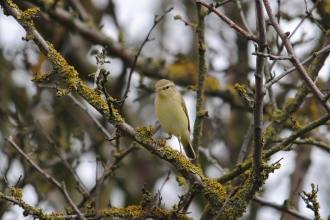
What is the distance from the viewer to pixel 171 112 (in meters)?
5.52

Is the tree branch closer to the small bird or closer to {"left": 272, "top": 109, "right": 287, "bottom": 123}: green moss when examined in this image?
{"left": 272, "top": 109, "right": 287, "bottom": 123}: green moss

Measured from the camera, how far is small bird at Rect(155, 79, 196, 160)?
550cm

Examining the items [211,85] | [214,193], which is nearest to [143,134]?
[214,193]

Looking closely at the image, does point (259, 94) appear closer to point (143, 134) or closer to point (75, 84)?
point (143, 134)

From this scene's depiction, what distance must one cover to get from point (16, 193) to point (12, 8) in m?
1.40

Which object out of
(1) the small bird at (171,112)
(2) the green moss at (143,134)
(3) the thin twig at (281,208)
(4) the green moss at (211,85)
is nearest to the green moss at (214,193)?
(2) the green moss at (143,134)

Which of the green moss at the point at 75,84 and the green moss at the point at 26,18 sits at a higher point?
the green moss at the point at 26,18

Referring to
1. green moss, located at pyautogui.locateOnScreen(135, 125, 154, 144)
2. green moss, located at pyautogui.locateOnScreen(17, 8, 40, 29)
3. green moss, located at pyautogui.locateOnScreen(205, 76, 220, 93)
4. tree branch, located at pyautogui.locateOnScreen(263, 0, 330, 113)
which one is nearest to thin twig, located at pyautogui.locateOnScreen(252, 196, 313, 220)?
green moss, located at pyautogui.locateOnScreen(135, 125, 154, 144)

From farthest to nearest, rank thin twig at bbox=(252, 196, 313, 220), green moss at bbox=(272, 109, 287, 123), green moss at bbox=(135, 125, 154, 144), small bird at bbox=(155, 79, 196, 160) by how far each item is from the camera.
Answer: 1. small bird at bbox=(155, 79, 196, 160)
2. green moss at bbox=(272, 109, 287, 123)
3. thin twig at bbox=(252, 196, 313, 220)
4. green moss at bbox=(135, 125, 154, 144)

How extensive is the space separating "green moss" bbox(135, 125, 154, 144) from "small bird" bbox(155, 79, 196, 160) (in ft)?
5.91

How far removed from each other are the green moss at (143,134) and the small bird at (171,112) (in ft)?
5.91

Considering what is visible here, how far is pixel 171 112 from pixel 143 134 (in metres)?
1.97

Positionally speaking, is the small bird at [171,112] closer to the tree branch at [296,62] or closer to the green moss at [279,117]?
the green moss at [279,117]

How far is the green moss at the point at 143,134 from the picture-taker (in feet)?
11.6
